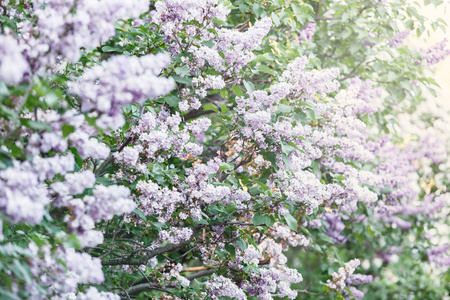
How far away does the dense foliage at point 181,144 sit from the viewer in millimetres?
1711

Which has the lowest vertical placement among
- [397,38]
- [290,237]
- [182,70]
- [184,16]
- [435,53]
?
[290,237]

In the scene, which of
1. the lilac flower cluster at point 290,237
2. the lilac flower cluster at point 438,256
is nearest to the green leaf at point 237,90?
the lilac flower cluster at point 290,237

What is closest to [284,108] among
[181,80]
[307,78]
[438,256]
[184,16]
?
[307,78]

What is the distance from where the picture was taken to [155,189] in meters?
2.87

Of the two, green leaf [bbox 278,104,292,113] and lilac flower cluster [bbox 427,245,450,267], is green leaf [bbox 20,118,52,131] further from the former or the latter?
lilac flower cluster [bbox 427,245,450,267]

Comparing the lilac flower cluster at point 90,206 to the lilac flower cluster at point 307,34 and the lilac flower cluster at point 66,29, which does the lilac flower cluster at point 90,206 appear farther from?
the lilac flower cluster at point 307,34

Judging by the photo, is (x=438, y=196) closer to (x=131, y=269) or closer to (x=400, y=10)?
(x=400, y=10)

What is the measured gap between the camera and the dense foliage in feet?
5.61

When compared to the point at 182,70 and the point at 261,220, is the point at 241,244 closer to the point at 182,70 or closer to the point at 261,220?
the point at 261,220

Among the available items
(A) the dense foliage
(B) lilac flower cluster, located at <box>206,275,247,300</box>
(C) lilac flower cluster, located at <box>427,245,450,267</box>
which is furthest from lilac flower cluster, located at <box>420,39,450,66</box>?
(C) lilac flower cluster, located at <box>427,245,450,267</box>

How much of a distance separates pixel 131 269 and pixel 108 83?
2354 millimetres

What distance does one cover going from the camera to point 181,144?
3.05 metres

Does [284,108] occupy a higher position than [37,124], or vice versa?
[284,108]

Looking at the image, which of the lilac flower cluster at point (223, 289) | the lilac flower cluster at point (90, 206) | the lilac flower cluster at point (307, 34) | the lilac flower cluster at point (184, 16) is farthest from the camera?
the lilac flower cluster at point (307, 34)
